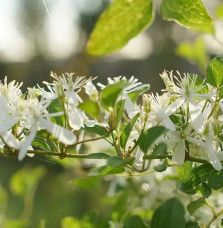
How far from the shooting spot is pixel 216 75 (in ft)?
1.59

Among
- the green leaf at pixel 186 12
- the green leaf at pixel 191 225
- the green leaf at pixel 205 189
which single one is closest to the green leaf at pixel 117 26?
the green leaf at pixel 186 12

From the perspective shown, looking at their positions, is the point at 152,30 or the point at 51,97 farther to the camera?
the point at 152,30

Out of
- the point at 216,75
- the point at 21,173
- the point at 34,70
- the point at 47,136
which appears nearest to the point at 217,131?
the point at 216,75

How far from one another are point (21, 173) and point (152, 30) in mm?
6235

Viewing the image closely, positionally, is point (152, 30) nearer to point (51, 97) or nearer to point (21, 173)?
point (21, 173)

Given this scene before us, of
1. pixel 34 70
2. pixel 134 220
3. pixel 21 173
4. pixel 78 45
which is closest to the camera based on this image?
pixel 134 220

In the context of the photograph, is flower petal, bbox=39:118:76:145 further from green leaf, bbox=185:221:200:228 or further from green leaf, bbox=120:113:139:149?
green leaf, bbox=185:221:200:228

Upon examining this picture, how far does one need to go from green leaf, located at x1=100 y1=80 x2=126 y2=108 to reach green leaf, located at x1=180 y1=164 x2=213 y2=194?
0.39 feet

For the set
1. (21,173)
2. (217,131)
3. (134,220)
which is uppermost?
(217,131)

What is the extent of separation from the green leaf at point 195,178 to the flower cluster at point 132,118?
0.03ft

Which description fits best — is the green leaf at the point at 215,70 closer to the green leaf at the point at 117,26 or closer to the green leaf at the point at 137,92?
the green leaf at the point at 137,92

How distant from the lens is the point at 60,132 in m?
0.45

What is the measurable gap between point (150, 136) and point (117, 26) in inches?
5.6

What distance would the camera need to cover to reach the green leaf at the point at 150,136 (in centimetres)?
43
